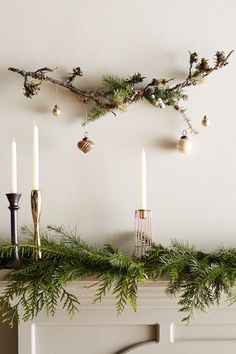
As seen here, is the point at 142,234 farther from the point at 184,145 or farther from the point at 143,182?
the point at 184,145

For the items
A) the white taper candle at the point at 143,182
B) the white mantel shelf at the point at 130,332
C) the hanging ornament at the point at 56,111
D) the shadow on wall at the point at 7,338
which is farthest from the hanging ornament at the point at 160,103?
the shadow on wall at the point at 7,338

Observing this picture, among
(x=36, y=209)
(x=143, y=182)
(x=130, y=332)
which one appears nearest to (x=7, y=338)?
(x=130, y=332)

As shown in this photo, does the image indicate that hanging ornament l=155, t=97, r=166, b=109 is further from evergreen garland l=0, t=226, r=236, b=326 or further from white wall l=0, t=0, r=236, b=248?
evergreen garland l=0, t=226, r=236, b=326

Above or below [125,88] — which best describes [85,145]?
below

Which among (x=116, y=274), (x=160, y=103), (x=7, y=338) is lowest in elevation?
(x=7, y=338)

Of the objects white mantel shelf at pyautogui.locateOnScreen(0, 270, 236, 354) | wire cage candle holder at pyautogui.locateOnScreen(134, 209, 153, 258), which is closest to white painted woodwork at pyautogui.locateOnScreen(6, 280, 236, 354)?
white mantel shelf at pyautogui.locateOnScreen(0, 270, 236, 354)

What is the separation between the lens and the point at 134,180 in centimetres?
122

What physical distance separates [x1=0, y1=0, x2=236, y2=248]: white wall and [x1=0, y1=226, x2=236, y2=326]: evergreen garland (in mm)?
125

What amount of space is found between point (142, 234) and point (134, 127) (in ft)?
0.90

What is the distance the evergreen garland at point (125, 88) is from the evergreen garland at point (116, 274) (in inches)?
13.1

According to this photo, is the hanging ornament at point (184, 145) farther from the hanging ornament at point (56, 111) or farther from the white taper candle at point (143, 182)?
the hanging ornament at point (56, 111)

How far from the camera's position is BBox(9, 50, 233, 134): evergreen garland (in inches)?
45.8

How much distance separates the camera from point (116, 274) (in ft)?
3.42

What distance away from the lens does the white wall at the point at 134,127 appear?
1.21 m
